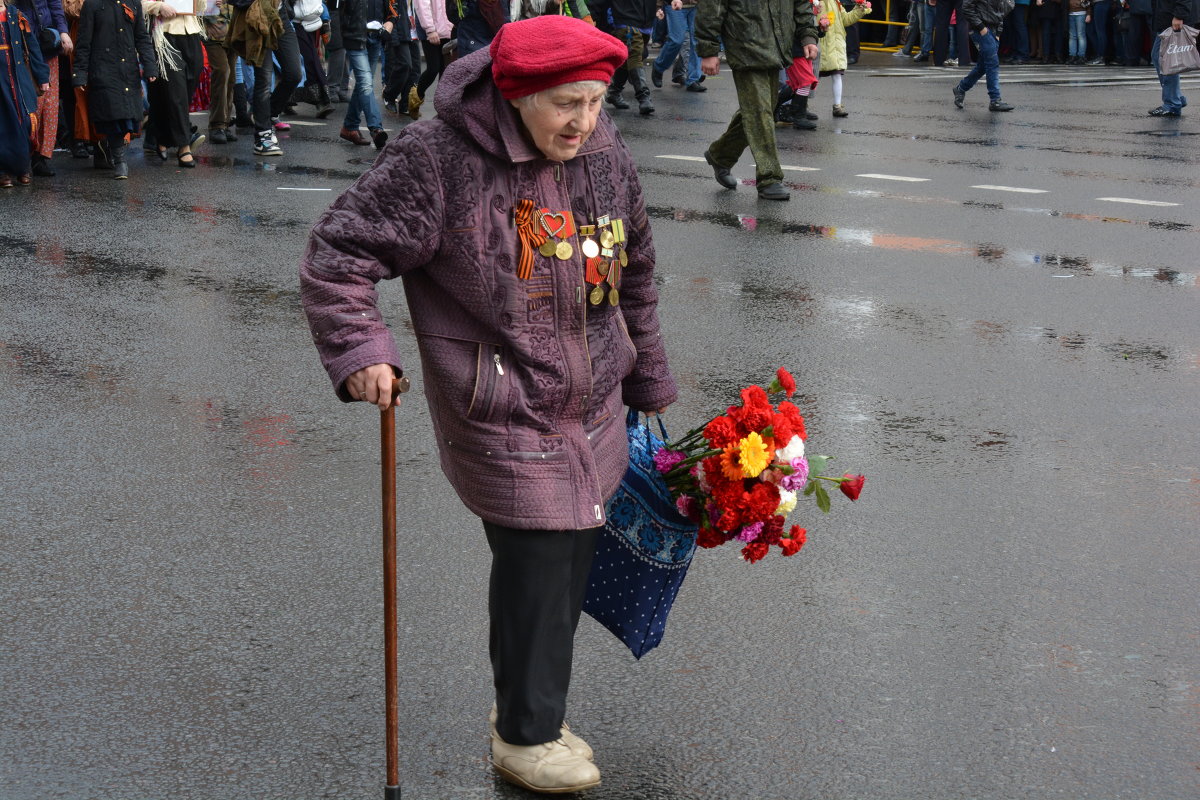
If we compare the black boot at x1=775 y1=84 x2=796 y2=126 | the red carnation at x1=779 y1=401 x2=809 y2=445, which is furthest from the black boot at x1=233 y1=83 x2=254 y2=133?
the red carnation at x1=779 y1=401 x2=809 y2=445

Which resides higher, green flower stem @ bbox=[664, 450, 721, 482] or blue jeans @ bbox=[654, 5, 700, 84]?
blue jeans @ bbox=[654, 5, 700, 84]

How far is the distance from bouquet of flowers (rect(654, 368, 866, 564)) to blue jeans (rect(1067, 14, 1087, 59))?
24.6 meters

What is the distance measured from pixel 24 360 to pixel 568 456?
450cm

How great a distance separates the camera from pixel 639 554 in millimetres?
3756

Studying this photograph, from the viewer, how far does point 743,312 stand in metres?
8.18

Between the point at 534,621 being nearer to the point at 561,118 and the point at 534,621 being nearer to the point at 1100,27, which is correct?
the point at 561,118

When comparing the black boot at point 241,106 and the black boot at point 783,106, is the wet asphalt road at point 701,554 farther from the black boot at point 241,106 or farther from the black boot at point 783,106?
the black boot at point 783,106

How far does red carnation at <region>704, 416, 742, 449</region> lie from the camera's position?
11.6 feet

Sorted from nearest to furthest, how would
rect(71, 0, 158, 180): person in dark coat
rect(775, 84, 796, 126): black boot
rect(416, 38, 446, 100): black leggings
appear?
1. rect(71, 0, 158, 180): person in dark coat
2. rect(775, 84, 796, 126): black boot
3. rect(416, 38, 446, 100): black leggings

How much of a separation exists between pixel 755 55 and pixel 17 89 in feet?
17.7

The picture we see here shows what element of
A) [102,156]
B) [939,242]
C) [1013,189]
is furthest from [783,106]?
[102,156]

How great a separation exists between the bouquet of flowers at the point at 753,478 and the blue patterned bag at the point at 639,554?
0.26 feet

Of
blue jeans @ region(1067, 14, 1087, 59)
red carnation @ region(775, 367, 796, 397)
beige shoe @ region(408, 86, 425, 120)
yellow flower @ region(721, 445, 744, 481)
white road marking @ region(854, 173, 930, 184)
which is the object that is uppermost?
blue jeans @ region(1067, 14, 1087, 59)

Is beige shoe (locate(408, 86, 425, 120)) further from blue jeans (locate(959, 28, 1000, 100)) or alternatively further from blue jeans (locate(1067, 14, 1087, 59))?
blue jeans (locate(1067, 14, 1087, 59))
